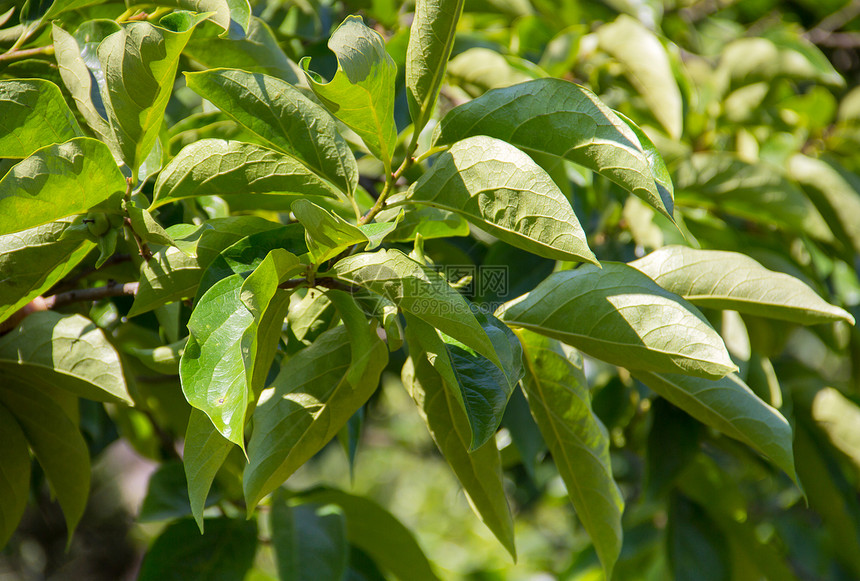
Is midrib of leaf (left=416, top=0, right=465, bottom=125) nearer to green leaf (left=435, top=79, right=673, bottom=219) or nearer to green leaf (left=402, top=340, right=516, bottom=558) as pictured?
green leaf (left=435, top=79, right=673, bottom=219)

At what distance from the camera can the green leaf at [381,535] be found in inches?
39.4

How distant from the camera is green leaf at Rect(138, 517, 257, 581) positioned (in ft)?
2.71

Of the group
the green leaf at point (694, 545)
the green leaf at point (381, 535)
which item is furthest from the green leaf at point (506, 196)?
the green leaf at point (694, 545)

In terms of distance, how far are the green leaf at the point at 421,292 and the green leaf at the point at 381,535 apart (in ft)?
1.97

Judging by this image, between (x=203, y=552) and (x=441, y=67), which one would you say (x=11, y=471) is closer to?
(x=203, y=552)

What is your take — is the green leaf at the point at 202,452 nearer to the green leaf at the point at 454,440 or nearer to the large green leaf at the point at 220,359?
the large green leaf at the point at 220,359

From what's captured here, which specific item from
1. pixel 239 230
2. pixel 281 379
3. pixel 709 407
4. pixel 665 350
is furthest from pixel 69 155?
pixel 709 407

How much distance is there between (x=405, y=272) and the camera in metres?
0.46

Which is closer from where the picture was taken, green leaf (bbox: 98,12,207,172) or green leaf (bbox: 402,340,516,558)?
green leaf (bbox: 98,12,207,172)

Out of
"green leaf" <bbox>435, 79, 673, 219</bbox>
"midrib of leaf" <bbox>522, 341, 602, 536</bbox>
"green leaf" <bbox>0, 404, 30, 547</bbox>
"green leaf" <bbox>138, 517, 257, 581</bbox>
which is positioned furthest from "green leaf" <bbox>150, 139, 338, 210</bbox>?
"green leaf" <bbox>138, 517, 257, 581</bbox>

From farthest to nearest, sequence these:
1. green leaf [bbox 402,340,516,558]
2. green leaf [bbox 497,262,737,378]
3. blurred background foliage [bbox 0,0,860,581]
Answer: blurred background foliage [bbox 0,0,860,581]
green leaf [bbox 402,340,516,558]
green leaf [bbox 497,262,737,378]

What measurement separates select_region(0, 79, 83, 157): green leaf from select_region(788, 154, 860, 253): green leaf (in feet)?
3.93

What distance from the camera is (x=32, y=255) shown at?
0.54m

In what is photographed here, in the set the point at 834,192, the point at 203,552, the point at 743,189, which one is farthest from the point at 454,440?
the point at 834,192
